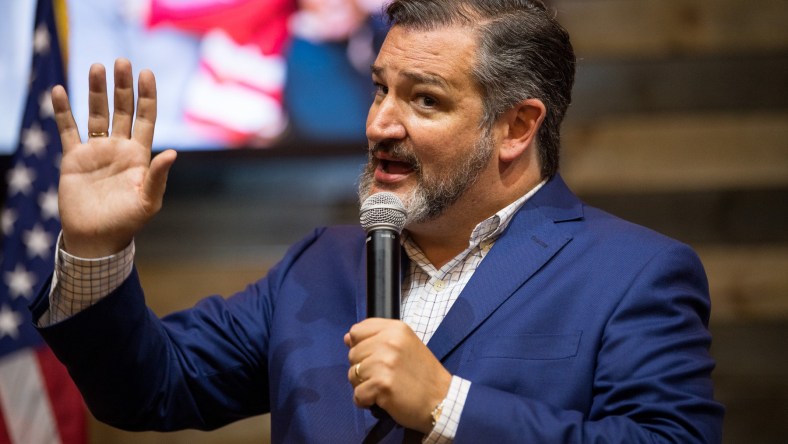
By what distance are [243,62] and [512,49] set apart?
58.3 inches

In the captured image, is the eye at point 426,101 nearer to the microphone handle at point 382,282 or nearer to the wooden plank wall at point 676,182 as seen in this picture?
the microphone handle at point 382,282

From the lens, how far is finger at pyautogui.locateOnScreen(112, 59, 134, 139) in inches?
61.7

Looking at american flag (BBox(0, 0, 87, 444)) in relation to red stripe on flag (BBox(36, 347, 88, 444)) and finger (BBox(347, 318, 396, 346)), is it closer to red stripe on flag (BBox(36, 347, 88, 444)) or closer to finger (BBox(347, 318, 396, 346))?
red stripe on flag (BBox(36, 347, 88, 444))

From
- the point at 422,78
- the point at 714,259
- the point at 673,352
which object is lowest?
the point at 714,259

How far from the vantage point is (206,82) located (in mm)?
3115

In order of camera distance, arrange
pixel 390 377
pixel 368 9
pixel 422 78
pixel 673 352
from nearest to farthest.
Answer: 1. pixel 390 377
2. pixel 673 352
3. pixel 422 78
4. pixel 368 9

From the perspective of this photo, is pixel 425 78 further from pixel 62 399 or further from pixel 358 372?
pixel 62 399

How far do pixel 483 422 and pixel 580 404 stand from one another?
0.20m

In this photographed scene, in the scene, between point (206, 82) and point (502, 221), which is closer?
point (502, 221)

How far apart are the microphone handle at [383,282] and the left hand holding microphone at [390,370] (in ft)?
0.07

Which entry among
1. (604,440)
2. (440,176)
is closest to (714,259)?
(440,176)

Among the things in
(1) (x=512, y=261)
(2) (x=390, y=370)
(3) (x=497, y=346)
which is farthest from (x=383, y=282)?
(1) (x=512, y=261)

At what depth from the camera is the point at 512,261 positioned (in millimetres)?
1721

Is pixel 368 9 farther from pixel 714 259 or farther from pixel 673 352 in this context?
pixel 673 352
